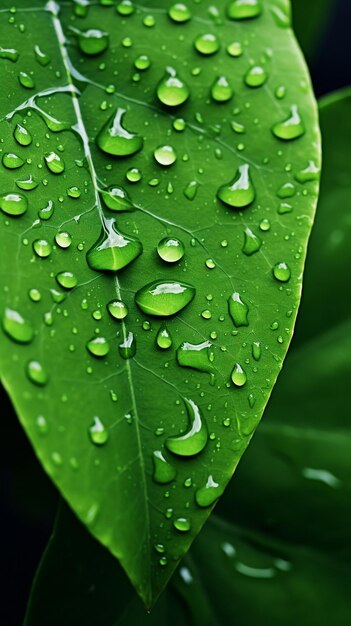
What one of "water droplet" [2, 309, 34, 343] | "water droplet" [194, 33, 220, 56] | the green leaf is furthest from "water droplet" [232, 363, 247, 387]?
"water droplet" [194, 33, 220, 56]

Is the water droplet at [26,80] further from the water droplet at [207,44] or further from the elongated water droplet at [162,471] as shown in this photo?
the elongated water droplet at [162,471]

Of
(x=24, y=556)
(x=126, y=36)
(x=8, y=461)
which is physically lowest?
(x=24, y=556)

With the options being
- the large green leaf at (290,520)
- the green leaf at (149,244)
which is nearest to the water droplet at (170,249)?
the green leaf at (149,244)

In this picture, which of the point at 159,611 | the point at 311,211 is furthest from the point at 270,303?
the point at 159,611

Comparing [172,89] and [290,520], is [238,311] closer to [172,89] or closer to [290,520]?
[172,89]

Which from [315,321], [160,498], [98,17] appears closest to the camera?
[160,498]

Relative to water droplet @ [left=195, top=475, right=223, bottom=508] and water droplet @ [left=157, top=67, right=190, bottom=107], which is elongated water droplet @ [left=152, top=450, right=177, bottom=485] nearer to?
water droplet @ [left=195, top=475, right=223, bottom=508]

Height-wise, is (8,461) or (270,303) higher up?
(270,303)

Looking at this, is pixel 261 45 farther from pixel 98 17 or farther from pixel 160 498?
pixel 160 498
